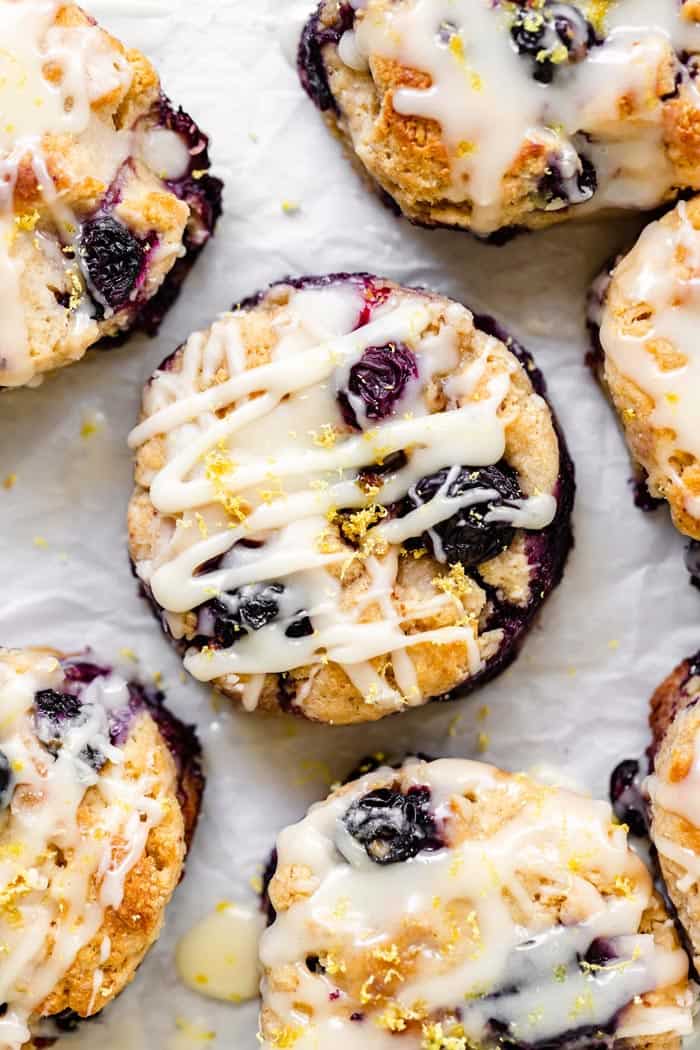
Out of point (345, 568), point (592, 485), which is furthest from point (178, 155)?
point (592, 485)

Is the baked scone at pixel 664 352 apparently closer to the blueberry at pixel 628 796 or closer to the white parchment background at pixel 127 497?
the white parchment background at pixel 127 497

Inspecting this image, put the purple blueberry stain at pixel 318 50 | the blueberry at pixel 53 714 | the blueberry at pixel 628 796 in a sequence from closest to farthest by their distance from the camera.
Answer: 1. the blueberry at pixel 53 714
2. the purple blueberry stain at pixel 318 50
3. the blueberry at pixel 628 796

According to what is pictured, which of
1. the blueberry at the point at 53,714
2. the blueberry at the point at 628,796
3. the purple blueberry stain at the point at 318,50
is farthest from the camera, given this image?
the blueberry at the point at 628,796

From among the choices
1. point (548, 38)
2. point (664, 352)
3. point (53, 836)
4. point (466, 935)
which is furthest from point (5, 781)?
point (548, 38)

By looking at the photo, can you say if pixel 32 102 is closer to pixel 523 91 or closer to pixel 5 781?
pixel 523 91

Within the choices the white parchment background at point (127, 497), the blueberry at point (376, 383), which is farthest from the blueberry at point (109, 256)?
the blueberry at point (376, 383)

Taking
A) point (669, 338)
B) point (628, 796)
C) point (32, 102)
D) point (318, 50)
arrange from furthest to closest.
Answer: point (628, 796) → point (318, 50) → point (669, 338) → point (32, 102)

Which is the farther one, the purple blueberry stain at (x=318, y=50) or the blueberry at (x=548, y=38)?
the purple blueberry stain at (x=318, y=50)
